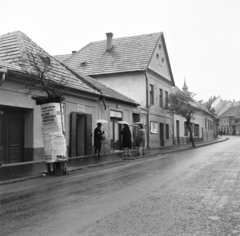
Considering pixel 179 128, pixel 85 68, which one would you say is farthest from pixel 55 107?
pixel 179 128

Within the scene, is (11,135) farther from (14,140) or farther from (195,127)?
(195,127)

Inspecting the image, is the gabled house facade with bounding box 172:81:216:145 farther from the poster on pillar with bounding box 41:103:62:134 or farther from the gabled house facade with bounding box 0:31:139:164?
the poster on pillar with bounding box 41:103:62:134

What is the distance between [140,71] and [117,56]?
3.70 m

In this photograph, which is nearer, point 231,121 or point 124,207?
point 124,207

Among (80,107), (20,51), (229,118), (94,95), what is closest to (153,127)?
(94,95)

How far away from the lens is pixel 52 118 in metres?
10.3

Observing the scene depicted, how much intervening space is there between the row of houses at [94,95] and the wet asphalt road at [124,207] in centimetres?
597

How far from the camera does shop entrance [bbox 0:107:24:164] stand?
13430mm

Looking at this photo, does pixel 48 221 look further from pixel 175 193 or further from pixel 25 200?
pixel 175 193

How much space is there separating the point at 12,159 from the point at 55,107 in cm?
486

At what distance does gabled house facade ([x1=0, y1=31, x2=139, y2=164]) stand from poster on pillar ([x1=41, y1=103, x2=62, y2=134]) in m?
0.45

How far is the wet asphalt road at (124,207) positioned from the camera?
4.17m

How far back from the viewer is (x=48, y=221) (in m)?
4.60

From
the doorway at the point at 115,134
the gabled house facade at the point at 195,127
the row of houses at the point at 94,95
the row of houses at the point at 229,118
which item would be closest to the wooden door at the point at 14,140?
the row of houses at the point at 94,95
